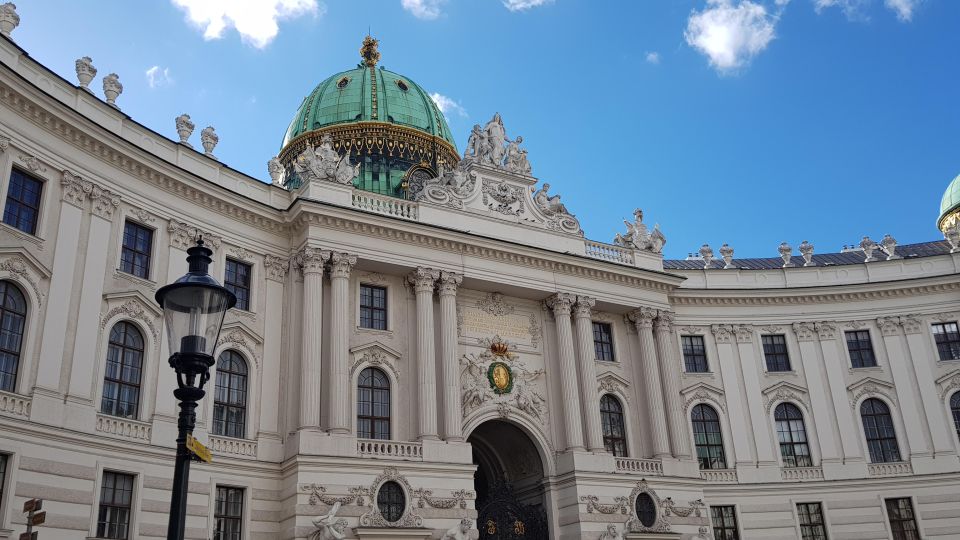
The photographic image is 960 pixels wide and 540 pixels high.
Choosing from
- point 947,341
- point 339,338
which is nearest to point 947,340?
point 947,341

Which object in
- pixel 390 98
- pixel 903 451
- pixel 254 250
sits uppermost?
pixel 390 98

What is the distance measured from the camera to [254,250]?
30797 mm

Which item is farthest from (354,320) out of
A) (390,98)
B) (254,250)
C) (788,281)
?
(788,281)

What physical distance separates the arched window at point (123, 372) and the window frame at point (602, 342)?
17.9 metres

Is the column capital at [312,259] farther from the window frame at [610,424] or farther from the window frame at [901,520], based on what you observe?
the window frame at [901,520]

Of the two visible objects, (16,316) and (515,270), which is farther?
(515,270)

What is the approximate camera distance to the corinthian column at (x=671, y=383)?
117 feet

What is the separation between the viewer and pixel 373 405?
1216 inches

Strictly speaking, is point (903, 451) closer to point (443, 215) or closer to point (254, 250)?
point (443, 215)

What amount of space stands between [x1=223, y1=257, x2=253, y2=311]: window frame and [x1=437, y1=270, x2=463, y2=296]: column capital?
22.2 ft

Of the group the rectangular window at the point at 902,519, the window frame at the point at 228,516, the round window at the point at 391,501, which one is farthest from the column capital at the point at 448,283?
the rectangular window at the point at 902,519

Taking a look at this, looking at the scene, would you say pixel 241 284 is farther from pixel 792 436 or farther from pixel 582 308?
pixel 792 436

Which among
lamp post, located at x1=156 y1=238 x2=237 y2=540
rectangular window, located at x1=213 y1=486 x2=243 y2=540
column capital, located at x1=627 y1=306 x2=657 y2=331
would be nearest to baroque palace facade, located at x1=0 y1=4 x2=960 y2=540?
rectangular window, located at x1=213 y1=486 x2=243 y2=540

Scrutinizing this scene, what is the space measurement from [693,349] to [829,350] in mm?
6223
